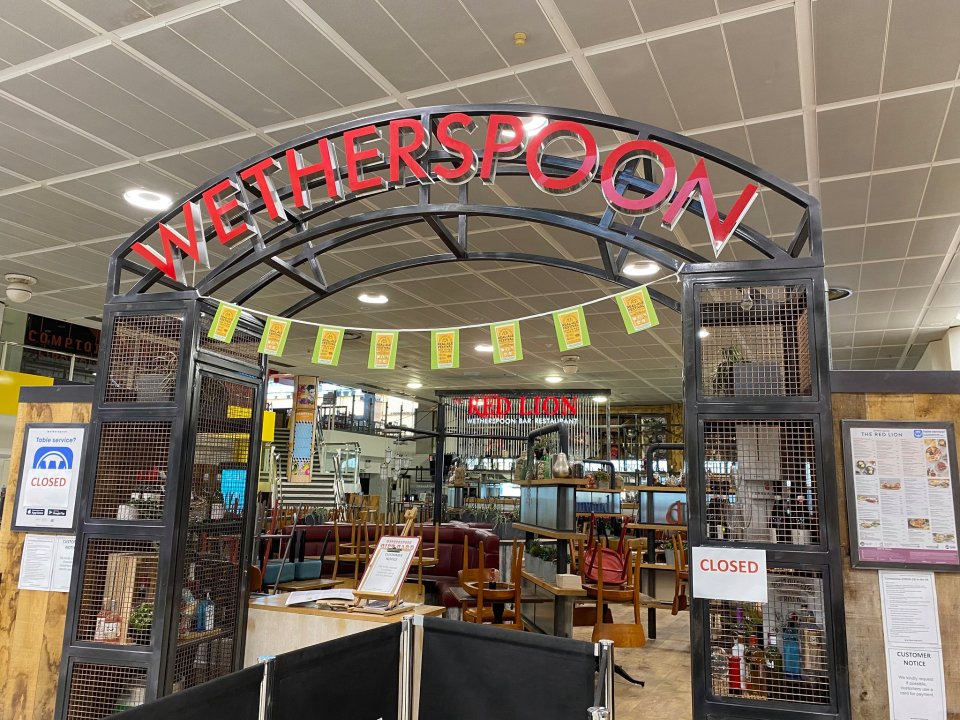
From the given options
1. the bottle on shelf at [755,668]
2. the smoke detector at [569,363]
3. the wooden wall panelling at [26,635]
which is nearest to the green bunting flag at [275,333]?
the wooden wall panelling at [26,635]

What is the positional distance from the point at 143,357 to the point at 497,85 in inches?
99.3

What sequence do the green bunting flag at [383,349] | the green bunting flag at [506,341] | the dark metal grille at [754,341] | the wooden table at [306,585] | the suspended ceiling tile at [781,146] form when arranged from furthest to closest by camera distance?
1. the wooden table at [306,585]
2. the suspended ceiling tile at [781,146]
3. the green bunting flag at [383,349]
4. the green bunting flag at [506,341]
5. the dark metal grille at [754,341]

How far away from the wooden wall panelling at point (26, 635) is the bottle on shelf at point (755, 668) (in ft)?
11.2

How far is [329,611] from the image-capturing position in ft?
13.7

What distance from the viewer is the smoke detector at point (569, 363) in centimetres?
1215

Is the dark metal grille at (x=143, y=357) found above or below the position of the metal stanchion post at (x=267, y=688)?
above

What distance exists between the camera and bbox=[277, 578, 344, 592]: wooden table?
22.9 ft

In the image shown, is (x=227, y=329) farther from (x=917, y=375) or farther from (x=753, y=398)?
(x=917, y=375)

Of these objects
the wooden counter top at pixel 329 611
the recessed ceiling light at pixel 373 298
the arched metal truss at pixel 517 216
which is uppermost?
the recessed ceiling light at pixel 373 298

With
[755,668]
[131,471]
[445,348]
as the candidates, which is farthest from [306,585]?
[755,668]

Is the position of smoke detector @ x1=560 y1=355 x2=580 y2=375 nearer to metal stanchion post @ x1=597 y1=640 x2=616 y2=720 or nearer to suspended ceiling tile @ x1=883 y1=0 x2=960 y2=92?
suspended ceiling tile @ x1=883 y1=0 x2=960 y2=92

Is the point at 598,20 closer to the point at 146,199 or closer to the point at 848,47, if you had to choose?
the point at 848,47

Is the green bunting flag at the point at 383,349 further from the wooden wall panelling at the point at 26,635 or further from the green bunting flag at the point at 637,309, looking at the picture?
the wooden wall panelling at the point at 26,635

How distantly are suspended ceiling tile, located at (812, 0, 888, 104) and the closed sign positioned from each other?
2.59 m
